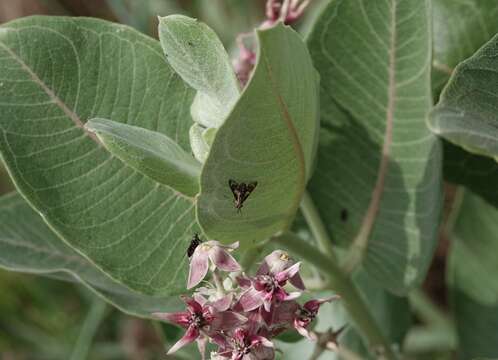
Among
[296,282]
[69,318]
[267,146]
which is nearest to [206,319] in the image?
[296,282]

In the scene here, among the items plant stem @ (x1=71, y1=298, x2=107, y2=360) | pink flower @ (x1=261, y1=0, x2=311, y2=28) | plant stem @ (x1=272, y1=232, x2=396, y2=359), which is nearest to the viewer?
plant stem @ (x1=272, y1=232, x2=396, y2=359)

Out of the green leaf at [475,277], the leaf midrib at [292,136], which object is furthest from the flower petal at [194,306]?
the green leaf at [475,277]

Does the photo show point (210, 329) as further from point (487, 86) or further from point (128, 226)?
point (487, 86)

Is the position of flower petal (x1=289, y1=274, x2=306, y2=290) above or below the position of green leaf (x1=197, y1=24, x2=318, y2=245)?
below

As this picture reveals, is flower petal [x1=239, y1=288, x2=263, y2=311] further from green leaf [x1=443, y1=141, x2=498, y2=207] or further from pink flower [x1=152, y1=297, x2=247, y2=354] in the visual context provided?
green leaf [x1=443, y1=141, x2=498, y2=207]

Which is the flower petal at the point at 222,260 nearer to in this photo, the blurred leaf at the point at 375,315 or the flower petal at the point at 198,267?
the flower petal at the point at 198,267

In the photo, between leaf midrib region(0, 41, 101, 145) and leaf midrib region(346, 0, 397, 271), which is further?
leaf midrib region(346, 0, 397, 271)

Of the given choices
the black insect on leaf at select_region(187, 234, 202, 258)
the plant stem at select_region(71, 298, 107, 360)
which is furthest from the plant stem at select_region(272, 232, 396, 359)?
the plant stem at select_region(71, 298, 107, 360)

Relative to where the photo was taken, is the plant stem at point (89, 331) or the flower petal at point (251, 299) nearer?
the flower petal at point (251, 299)
